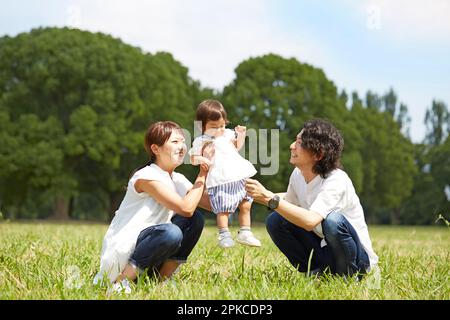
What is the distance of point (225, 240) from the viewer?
509cm

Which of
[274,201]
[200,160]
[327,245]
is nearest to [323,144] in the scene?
[274,201]

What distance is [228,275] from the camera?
216 inches

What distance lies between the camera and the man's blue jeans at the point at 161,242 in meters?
4.35

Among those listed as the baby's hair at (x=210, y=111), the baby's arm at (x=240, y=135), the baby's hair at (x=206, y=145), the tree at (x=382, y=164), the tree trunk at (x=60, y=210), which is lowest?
the tree trunk at (x=60, y=210)

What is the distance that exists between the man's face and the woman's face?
0.86 meters

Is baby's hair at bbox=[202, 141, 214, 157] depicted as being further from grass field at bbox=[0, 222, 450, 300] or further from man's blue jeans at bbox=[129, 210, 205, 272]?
grass field at bbox=[0, 222, 450, 300]

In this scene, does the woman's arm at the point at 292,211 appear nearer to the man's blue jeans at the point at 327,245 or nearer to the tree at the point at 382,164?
the man's blue jeans at the point at 327,245

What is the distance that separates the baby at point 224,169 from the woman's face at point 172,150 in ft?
1.48

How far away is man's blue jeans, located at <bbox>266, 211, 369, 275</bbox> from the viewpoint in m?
4.58

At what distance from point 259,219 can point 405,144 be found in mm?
15909

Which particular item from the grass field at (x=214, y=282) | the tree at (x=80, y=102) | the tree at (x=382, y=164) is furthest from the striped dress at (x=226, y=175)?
the tree at (x=382, y=164)

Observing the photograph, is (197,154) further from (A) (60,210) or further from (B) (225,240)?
(A) (60,210)

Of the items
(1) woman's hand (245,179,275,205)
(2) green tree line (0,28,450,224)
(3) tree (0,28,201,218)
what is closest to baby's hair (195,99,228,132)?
(1) woman's hand (245,179,275,205)
